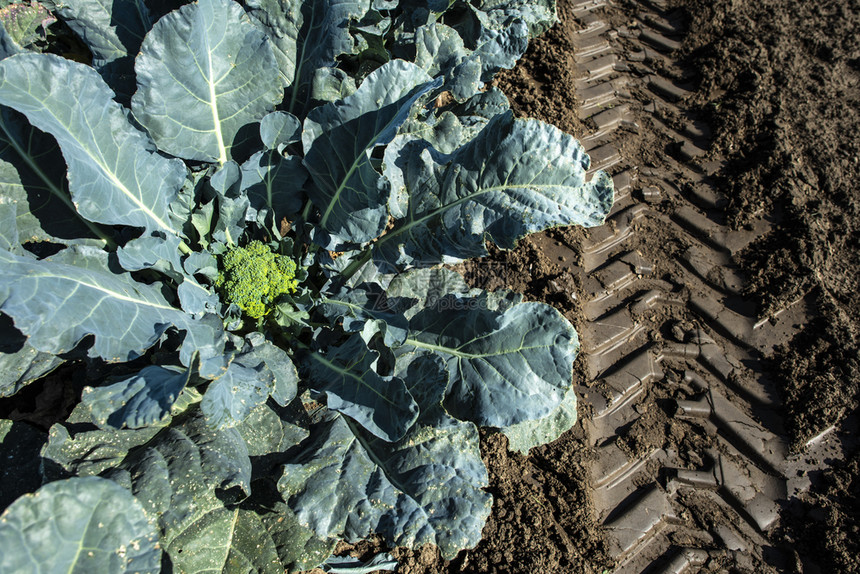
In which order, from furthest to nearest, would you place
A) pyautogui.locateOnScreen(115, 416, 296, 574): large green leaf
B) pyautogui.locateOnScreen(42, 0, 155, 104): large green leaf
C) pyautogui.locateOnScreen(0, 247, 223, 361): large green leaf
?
pyautogui.locateOnScreen(42, 0, 155, 104): large green leaf
pyautogui.locateOnScreen(115, 416, 296, 574): large green leaf
pyautogui.locateOnScreen(0, 247, 223, 361): large green leaf

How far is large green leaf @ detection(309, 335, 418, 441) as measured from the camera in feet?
6.98

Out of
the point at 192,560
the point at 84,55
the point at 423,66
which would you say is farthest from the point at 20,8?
the point at 192,560

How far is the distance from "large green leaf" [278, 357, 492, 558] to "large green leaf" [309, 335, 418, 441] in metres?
0.13

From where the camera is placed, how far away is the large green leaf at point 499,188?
220 centimetres

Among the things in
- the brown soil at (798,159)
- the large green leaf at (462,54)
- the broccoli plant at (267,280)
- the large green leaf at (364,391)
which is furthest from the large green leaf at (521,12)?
the large green leaf at (364,391)

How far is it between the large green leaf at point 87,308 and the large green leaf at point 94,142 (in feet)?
0.73

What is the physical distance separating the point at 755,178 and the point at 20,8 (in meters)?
4.21

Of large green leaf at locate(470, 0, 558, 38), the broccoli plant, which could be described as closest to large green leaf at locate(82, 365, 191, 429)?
the broccoli plant

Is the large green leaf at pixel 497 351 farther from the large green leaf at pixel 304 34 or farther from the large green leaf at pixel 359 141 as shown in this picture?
the large green leaf at pixel 304 34

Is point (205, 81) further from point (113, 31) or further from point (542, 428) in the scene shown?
point (542, 428)

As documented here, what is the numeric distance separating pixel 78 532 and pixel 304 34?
2199mm

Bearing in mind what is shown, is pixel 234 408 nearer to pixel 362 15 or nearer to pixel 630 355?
pixel 362 15

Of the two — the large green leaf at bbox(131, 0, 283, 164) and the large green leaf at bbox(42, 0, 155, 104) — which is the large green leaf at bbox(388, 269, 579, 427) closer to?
the large green leaf at bbox(131, 0, 283, 164)

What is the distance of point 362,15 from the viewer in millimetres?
2488
